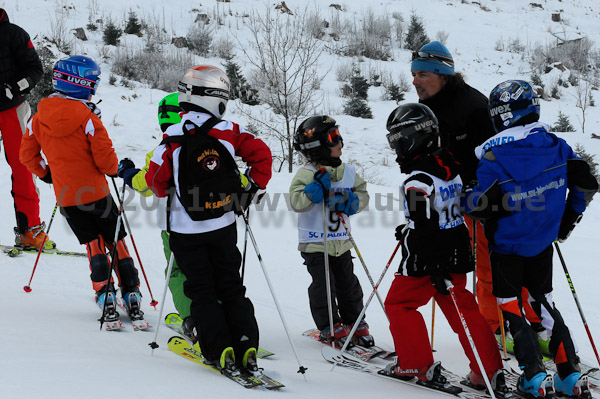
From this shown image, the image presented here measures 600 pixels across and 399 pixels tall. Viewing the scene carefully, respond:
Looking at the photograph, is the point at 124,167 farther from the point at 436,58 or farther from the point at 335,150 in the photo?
the point at 436,58

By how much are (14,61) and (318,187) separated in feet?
14.3

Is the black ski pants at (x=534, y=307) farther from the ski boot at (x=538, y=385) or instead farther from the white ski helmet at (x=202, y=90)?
the white ski helmet at (x=202, y=90)

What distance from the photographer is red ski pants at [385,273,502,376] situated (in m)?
3.62

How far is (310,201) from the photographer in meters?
4.52

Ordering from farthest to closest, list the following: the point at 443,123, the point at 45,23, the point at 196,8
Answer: the point at 196,8, the point at 45,23, the point at 443,123

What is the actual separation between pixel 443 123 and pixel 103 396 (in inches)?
120

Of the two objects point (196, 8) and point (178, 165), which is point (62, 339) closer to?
point (178, 165)

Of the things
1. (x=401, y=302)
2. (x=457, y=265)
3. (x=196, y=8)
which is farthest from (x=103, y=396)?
(x=196, y=8)

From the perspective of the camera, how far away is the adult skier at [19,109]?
21.5 feet

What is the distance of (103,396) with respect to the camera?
266 centimetres

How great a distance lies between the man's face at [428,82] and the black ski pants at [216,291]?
74.1 inches

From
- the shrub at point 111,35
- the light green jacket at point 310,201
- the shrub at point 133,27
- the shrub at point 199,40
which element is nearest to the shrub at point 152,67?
the shrub at point 111,35

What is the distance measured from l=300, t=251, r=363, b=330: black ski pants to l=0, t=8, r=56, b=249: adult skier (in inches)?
140

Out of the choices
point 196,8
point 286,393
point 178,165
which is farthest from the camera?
point 196,8
